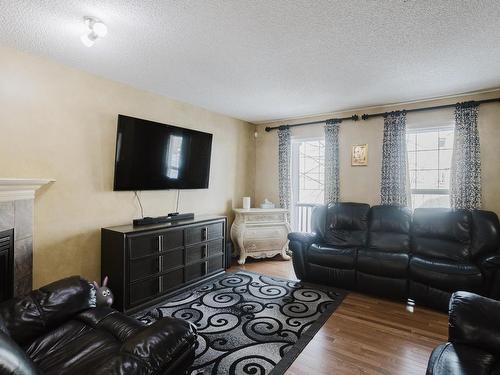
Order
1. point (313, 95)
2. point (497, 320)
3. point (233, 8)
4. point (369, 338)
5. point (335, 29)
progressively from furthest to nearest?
point (313, 95) → point (369, 338) → point (335, 29) → point (233, 8) → point (497, 320)

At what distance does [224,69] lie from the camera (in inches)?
114

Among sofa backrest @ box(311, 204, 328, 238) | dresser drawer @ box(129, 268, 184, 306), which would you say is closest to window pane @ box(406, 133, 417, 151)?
sofa backrest @ box(311, 204, 328, 238)

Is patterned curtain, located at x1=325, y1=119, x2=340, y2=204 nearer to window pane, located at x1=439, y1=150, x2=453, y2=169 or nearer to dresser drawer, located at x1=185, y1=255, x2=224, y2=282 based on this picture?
window pane, located at x1=439, y1=150, x2=453, y2=169

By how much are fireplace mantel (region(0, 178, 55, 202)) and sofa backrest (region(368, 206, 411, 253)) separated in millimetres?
3709

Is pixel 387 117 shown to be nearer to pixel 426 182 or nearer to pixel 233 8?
pixel 426 182

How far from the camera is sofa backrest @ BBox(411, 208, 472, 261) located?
3207mm

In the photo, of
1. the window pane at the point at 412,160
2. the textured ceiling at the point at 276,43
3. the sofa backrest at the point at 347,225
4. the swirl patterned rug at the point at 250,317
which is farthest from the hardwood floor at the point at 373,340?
the textured ceiling at the point at 276,43

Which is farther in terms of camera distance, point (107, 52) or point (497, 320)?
point (107, 52)

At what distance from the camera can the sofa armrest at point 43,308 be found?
1.52m

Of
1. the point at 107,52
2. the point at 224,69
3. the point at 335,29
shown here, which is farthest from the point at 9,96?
the point at 335,29

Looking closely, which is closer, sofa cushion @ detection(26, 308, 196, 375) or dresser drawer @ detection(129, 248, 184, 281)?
sofa cushion @ detection(26, 308, 196, 375)

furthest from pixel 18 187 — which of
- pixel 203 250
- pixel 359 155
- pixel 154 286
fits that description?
pixel 359 155

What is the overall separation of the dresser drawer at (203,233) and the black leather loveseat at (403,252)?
1.01 meters

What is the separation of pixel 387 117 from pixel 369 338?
3.03 meters
